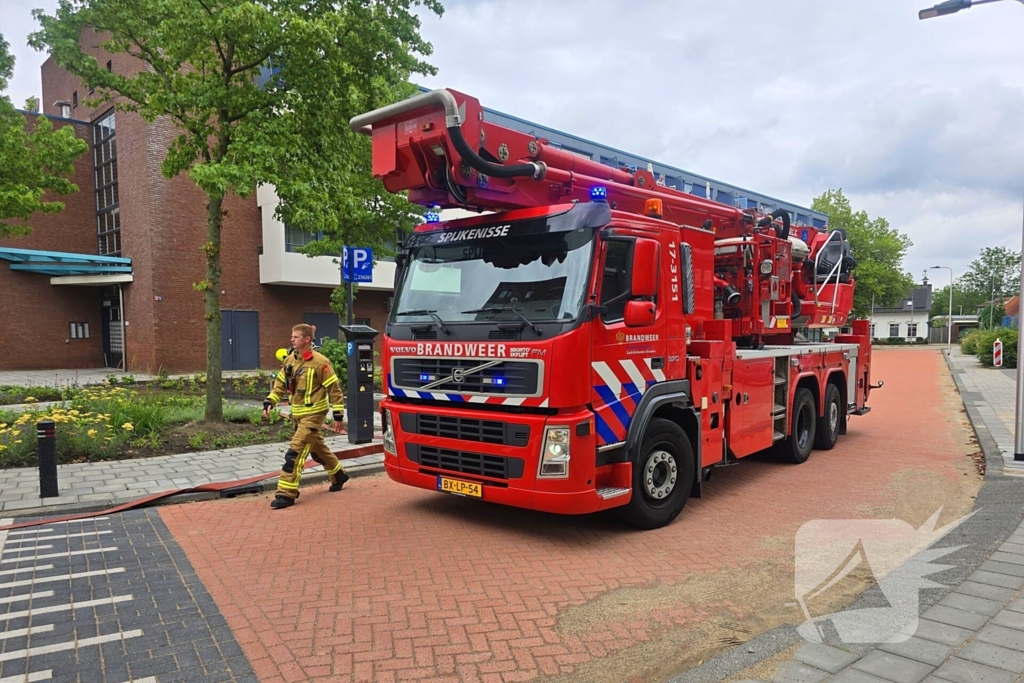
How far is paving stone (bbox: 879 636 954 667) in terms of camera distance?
3.36 m

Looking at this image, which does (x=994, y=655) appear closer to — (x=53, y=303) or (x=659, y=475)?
(x=659, y=475)

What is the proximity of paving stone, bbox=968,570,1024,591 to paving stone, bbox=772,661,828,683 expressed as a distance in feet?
6.13

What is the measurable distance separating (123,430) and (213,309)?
2.29 m

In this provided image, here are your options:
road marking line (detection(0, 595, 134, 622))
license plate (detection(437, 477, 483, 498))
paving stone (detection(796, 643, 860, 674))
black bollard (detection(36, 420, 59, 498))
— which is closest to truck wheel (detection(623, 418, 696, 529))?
license plate (detection(437, 477, 483, 498))

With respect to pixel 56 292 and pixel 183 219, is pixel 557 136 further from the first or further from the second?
pixel 56 292

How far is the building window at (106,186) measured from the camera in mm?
25141

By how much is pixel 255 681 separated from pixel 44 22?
11.0m

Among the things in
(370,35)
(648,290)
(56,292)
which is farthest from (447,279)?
(56,292)

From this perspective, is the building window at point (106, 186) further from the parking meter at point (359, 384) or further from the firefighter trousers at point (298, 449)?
the firefighter trousers at point (298, 449)

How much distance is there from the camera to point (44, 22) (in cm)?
991

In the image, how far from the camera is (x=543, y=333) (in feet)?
17.0

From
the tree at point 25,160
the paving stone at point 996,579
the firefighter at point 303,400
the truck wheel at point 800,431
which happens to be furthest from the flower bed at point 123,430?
the paving stone at point 996,579

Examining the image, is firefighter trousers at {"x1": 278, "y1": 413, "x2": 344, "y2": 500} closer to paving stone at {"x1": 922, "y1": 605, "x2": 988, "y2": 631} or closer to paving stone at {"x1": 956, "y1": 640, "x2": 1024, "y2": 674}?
paving stone at {"x1": 922, "y1": 605, "x2": 988, "y2": 631}

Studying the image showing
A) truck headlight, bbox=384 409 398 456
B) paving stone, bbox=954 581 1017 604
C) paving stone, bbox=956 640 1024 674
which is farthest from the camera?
truck headlight, bbox=384 409 398 456
